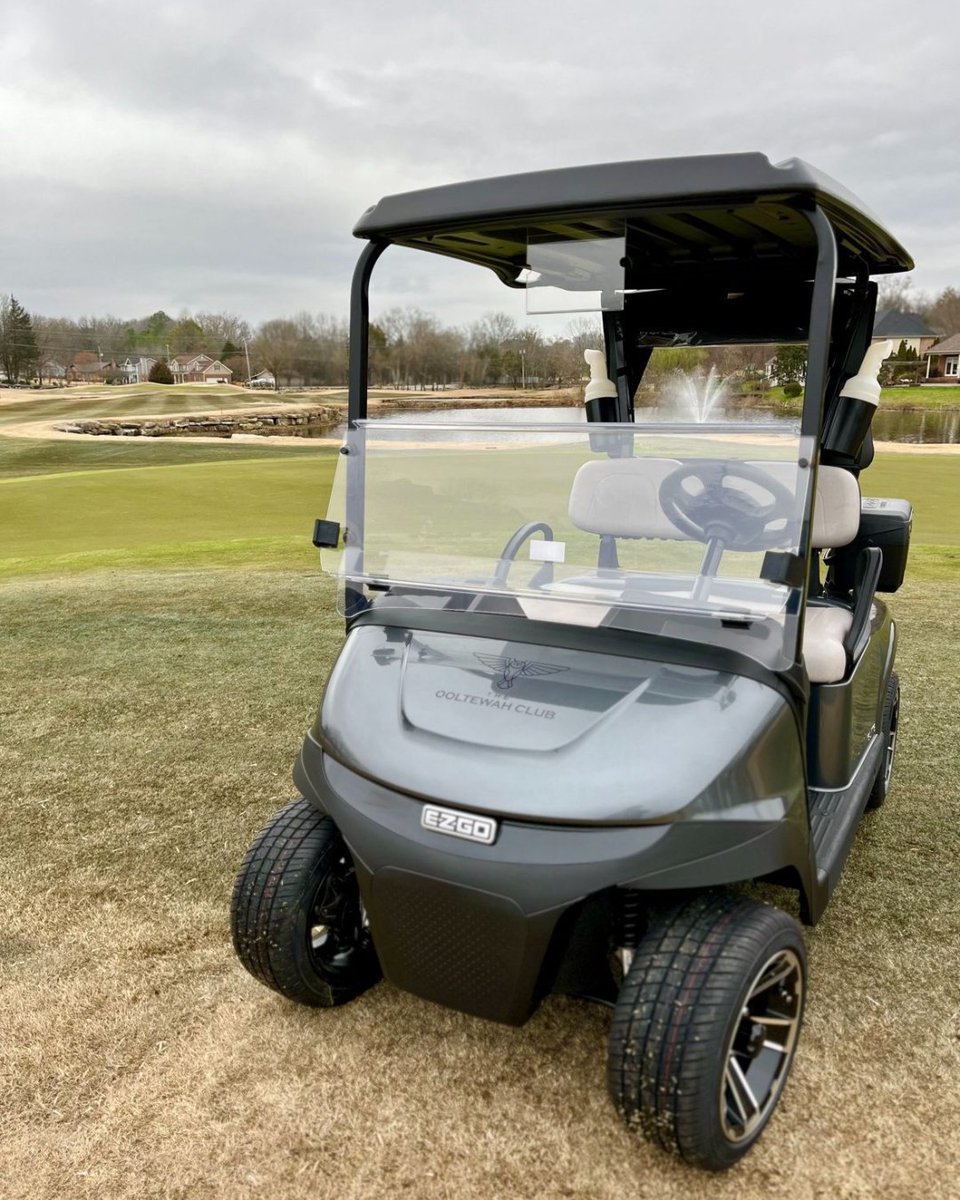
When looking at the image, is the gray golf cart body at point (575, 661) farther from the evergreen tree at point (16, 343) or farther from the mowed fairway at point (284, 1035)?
the evergreen tree at point (16, 343)

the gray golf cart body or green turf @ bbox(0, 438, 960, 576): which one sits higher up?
the gray golf cart body

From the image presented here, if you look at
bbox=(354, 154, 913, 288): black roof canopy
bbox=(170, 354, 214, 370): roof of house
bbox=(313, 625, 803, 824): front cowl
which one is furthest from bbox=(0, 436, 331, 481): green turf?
bbox=(313, 625, 803, 824): front cowl

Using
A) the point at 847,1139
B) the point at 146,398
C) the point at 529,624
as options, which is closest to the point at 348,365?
the point at 529,624

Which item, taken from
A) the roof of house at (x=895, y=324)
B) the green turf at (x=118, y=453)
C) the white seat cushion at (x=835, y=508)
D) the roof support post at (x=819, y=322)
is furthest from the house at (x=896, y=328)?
the green turf at (x=118, y=453)

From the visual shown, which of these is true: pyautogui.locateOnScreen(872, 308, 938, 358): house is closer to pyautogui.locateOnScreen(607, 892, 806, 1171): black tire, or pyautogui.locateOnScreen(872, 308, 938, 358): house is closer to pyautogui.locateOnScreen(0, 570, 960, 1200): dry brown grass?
pyautogui.locateOnScreen(0, 570, 960, 1200): dry brown grass

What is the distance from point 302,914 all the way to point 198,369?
4408cm

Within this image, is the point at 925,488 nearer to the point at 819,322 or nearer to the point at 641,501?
the point at 641,501

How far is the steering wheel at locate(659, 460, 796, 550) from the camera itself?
76.9 inches

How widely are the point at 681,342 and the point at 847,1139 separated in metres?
2.39

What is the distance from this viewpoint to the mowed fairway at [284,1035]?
1.71 m

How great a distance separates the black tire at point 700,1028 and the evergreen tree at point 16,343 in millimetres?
51394

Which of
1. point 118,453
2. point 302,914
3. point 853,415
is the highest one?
point 853,415

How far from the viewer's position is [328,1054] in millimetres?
1995

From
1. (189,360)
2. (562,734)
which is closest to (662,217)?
(562,734)
